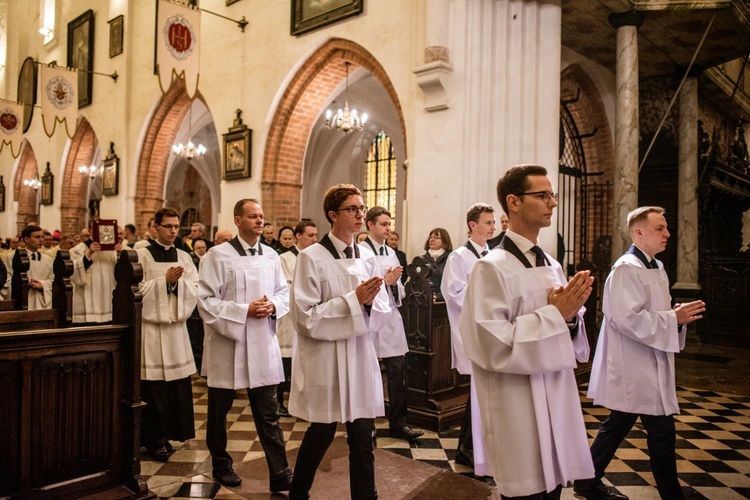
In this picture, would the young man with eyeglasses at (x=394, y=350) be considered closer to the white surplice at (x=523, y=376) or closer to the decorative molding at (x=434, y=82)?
the white surplice at (x=523, y=376)

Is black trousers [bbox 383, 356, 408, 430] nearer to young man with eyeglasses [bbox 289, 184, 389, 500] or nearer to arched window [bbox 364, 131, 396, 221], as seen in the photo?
young man with eyeglasses [bbox 289, 184, 389, 500]

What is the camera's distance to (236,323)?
370 centimetres

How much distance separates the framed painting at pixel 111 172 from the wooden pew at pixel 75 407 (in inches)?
493

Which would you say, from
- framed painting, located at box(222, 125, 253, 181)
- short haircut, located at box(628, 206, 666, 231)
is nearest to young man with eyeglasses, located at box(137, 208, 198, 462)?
short haircut, located at box(628, 206, 666, 231)

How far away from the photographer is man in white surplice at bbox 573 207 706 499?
327 cm

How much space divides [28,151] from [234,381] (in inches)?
888

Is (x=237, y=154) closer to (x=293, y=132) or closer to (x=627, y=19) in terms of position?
(x=293, y=132)

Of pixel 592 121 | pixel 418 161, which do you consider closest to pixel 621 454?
pixel 418 161

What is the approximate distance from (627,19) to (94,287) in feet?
25.9

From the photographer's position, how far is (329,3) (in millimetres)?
9352

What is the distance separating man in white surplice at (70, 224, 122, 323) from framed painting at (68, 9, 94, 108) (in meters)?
11.1

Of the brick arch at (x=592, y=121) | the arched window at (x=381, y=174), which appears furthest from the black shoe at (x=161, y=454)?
the arched window at (x=381, y=174)

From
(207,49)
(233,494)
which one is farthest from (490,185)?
(207,49)

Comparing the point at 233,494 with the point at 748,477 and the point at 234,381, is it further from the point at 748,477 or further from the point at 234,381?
the point at 748,477
